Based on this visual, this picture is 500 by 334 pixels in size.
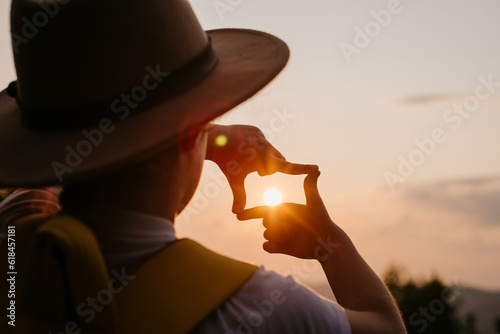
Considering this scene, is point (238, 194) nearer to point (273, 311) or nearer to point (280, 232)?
point (280, 232)

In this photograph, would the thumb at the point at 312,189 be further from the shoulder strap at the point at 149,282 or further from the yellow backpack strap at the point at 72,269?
the yellow backpack strap at the point at 72,269

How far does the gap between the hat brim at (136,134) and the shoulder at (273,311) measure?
0.51 metres

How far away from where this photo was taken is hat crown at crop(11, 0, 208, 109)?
191 centimetres

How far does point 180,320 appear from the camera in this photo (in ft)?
5.55

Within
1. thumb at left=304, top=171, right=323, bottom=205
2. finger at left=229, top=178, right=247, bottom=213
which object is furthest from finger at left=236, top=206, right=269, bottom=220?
thumb at left=304, top=171, right=323, bottom=205

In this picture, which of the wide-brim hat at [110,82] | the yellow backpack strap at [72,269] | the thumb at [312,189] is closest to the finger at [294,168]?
the thumb at [312,189]

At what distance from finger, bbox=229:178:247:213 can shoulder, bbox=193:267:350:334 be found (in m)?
0.56

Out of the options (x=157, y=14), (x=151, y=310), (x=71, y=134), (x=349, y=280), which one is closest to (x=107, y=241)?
(x=151, y=310)

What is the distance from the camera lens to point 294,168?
2264mm

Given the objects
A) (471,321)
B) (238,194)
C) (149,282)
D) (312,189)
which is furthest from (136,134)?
(471,321)

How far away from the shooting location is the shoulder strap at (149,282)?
1646 millimetres

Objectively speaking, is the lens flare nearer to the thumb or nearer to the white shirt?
the thumb

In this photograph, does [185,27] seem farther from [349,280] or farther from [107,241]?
[349,280]

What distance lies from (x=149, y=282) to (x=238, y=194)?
0.68m
